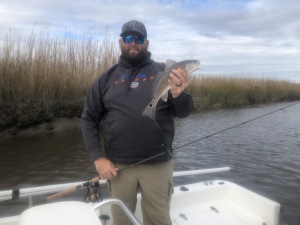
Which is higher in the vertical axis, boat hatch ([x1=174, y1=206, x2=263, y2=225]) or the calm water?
boat hatch ([x1=174, y1=206, x2=263, y2=225])

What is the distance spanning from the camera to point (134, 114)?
2645 mm

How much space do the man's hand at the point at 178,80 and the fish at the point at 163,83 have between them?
4 centimetres

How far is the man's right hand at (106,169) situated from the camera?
2.70m

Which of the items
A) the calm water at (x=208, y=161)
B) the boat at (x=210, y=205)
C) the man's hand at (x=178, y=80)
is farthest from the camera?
the calm water at (x=208, y=161)

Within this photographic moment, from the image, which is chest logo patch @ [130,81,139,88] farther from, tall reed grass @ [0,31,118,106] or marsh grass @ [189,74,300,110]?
marsh grass @ [189,74,300,110]

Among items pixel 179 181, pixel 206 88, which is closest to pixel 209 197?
pixel 179 181

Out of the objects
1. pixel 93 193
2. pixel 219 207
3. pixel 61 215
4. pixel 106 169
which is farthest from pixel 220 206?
pixel 61 215

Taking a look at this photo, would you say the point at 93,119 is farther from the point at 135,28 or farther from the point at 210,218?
the point at 210,218

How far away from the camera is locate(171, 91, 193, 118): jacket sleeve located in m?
2.51

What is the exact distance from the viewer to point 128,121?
2.65 metres

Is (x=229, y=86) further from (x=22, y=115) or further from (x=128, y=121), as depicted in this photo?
(x=128, y=121)

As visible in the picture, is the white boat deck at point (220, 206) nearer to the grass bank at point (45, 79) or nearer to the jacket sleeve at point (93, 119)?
the jacket sleeve at point (93, 119)

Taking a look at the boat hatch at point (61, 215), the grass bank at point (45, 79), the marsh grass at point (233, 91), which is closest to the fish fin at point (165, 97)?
the boat hatch at point (61, 215)

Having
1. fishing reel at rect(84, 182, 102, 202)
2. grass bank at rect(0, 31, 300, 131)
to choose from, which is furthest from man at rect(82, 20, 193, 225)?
grass bank at rect(0, 31, 300, 131)
